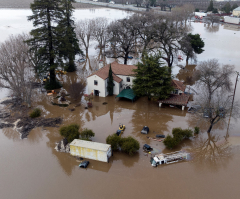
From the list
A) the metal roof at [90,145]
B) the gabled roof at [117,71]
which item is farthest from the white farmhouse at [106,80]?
the metal roof at [90,145]

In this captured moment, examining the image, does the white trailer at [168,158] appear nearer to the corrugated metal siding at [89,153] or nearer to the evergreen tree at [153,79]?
the corrugated metal siding at [89,153]

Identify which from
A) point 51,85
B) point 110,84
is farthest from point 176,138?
point 51,85

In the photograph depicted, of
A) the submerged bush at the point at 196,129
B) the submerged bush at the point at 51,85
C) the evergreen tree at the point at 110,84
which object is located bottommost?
the submerged bush at the point at 196,129

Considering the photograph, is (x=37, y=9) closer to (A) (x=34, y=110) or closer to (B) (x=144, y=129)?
(A) (x=34, y=110)

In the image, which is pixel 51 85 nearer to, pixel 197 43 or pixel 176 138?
pixel 176 138

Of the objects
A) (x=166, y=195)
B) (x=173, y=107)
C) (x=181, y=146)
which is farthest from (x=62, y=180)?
(x=173, y=107)

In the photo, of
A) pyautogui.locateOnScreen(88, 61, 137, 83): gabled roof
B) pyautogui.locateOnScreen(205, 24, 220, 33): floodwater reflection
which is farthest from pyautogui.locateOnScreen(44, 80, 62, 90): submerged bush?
pyautogui.locateOnScreen(205, 24, 220, 33): floodwater reflection

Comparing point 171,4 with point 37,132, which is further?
point 171,4
